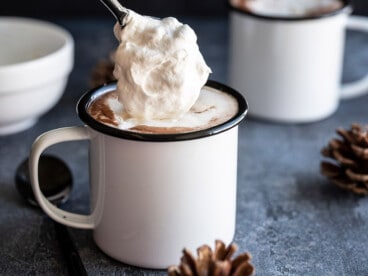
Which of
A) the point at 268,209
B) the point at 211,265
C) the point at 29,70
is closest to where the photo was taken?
the point at 211,265

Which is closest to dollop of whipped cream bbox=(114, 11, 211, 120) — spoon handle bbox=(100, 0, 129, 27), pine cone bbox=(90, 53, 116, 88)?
spoon handle bbox=(100, 0, 129, 27)

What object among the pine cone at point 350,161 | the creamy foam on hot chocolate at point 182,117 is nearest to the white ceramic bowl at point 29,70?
the creamy foam on hot chocolate at point 182,117

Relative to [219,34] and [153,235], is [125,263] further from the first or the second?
[219,34]

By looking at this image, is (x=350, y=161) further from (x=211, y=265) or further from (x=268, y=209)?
(x=211, y=265)

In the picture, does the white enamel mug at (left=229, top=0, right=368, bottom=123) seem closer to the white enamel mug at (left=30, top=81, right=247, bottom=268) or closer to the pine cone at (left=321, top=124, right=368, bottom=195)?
the pine cone at (left=321, top=124, right=368, bottom=195)

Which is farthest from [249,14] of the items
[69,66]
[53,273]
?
[53,273]

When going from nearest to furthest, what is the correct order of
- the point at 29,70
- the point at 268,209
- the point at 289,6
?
the point at 268,209
the point at 29,70
the point at 289,6

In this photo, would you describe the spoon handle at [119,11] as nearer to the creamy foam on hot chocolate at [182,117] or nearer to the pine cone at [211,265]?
the creamy foam on hot chocolate at [182,117]

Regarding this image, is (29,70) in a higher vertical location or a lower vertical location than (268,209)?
higher

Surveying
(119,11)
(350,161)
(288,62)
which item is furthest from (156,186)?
(288,62)
